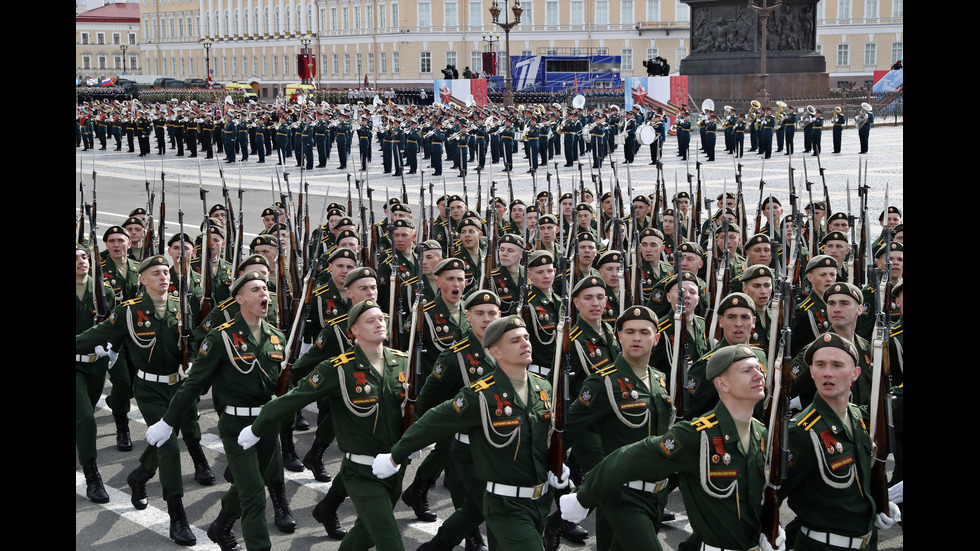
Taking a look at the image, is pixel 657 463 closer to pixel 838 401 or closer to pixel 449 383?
pixel 838 401

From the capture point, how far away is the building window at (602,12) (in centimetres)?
7569

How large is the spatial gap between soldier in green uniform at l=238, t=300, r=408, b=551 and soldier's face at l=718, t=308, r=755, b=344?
189cm

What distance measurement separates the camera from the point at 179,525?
6496mm

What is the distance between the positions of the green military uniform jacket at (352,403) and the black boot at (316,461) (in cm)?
161

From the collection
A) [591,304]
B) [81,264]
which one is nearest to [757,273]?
[591,304]

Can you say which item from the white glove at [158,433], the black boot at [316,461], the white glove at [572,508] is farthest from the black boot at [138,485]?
the white glove at [572,508]

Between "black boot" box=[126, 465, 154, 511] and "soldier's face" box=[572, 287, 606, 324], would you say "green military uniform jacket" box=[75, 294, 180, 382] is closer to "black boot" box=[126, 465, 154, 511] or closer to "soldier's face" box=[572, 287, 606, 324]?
"black boot" box=[126, 465, 154, 511]

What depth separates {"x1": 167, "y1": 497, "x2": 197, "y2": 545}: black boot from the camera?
253 inches

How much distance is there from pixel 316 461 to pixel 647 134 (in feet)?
75.2

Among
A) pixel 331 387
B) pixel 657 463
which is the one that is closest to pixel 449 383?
pixel 331 387

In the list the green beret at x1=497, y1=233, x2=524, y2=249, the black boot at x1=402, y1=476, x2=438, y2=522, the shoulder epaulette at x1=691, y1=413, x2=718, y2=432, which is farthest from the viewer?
the green beret at x1=497, y1=233, x2=524, y2=249

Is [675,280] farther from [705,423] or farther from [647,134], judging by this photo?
[647,134]

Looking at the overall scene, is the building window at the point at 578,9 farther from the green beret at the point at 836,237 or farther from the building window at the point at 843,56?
the green beret at the point at 836,237

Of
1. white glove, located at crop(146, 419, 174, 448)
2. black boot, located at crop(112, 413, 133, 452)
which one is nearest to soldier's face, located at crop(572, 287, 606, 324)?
white glove, located at crop(146, 419, 174, 448)
